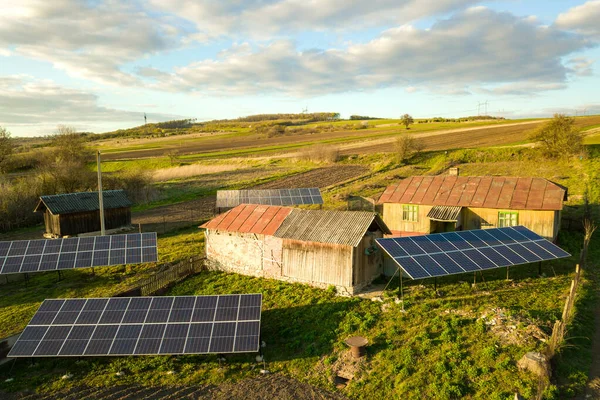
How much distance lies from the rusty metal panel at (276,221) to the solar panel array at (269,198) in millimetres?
Result: 12582

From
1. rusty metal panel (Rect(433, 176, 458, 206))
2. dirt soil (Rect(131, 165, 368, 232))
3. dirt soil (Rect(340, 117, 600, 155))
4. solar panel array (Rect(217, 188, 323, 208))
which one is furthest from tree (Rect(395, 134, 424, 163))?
rusty metal panel (Rect(433, 176, 458, 206))

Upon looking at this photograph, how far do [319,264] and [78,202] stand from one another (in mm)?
26423

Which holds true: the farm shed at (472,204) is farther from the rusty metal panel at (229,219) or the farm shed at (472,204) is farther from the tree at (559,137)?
the tree at (559,137)

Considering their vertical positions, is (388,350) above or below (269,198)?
below

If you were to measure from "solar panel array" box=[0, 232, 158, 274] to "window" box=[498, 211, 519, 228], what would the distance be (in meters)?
23.8

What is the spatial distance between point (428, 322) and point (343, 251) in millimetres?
5634

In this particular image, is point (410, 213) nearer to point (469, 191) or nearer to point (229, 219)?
point (469, 191)

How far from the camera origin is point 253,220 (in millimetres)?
25594

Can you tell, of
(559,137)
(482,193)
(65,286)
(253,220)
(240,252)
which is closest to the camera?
(65,286)

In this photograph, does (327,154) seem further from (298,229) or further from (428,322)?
(428,322)

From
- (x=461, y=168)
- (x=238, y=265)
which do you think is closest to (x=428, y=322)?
(x=238, y=265)

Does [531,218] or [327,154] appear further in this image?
[327,154]

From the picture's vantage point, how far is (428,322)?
17.0 metres

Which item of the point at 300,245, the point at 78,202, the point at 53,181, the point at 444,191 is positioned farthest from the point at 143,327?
the point at 53,181
